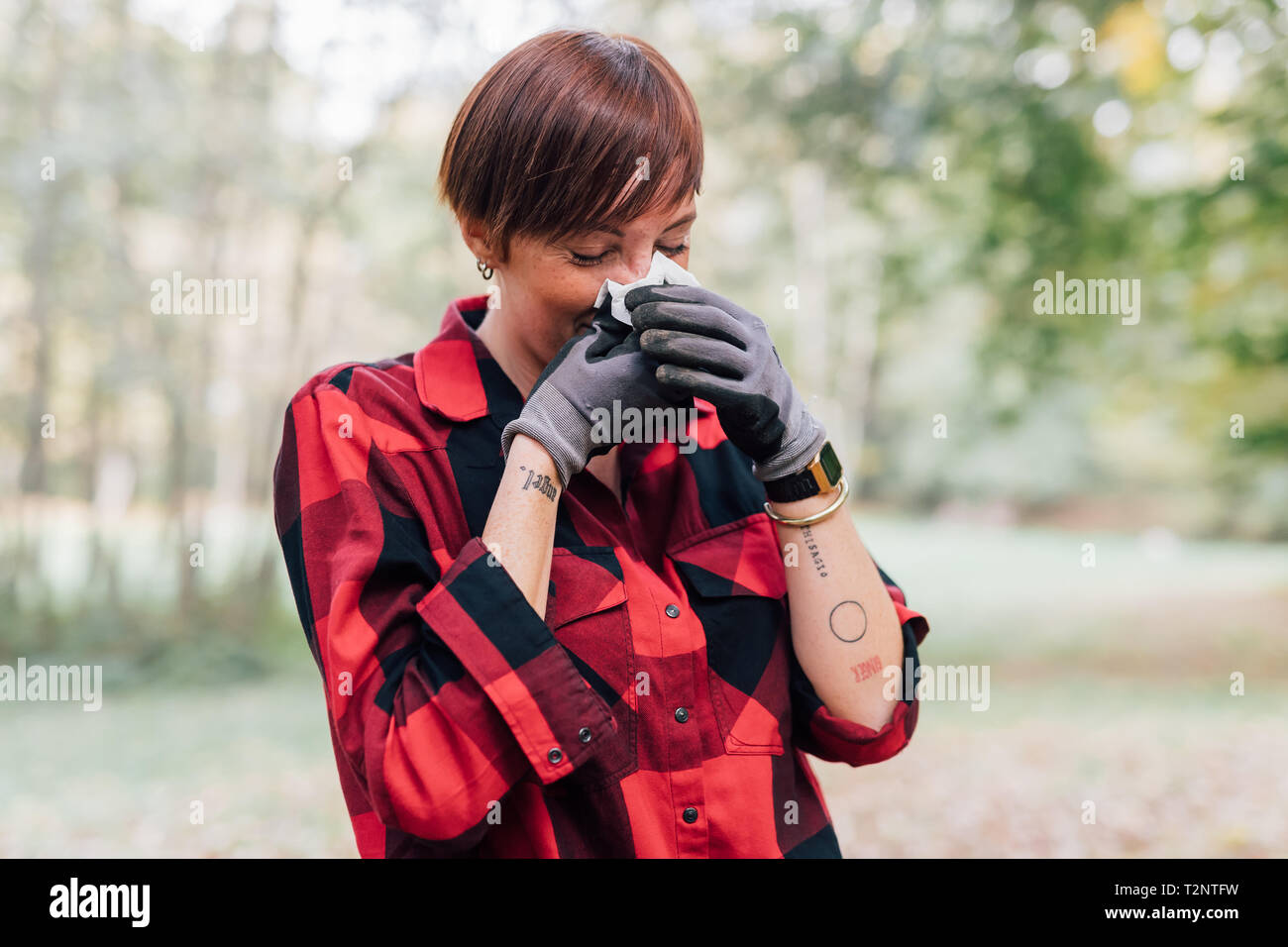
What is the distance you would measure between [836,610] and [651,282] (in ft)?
1.90

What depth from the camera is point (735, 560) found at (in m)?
1.57

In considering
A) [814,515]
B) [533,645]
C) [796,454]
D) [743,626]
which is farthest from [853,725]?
[533,645]

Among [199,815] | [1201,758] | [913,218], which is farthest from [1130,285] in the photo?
[199,815]

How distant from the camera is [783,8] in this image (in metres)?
9.94

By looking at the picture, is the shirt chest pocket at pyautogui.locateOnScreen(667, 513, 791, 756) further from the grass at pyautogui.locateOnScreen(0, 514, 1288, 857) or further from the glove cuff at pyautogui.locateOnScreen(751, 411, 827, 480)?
the grass at pyautogui.locateOnScreen(0, 514, 1288, 857)

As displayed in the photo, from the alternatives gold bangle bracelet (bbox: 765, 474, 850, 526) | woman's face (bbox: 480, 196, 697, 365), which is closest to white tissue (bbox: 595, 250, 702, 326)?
woman's face (bbox: 480, 196, 697, 365)

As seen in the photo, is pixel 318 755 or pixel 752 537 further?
pixel 318 755

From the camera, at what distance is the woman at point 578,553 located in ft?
4.12

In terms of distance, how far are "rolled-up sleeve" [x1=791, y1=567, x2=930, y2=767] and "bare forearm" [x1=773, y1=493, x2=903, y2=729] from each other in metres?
0.03

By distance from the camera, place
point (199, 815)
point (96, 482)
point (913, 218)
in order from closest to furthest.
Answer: point (199, 815) < point (96, 482) < point (913, 218)

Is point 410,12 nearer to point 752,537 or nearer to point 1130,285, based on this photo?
point 1130,285

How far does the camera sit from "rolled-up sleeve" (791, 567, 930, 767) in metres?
1.53

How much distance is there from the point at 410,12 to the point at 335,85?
1.13 m

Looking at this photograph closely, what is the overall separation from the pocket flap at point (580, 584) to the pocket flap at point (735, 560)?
145 millimetres
